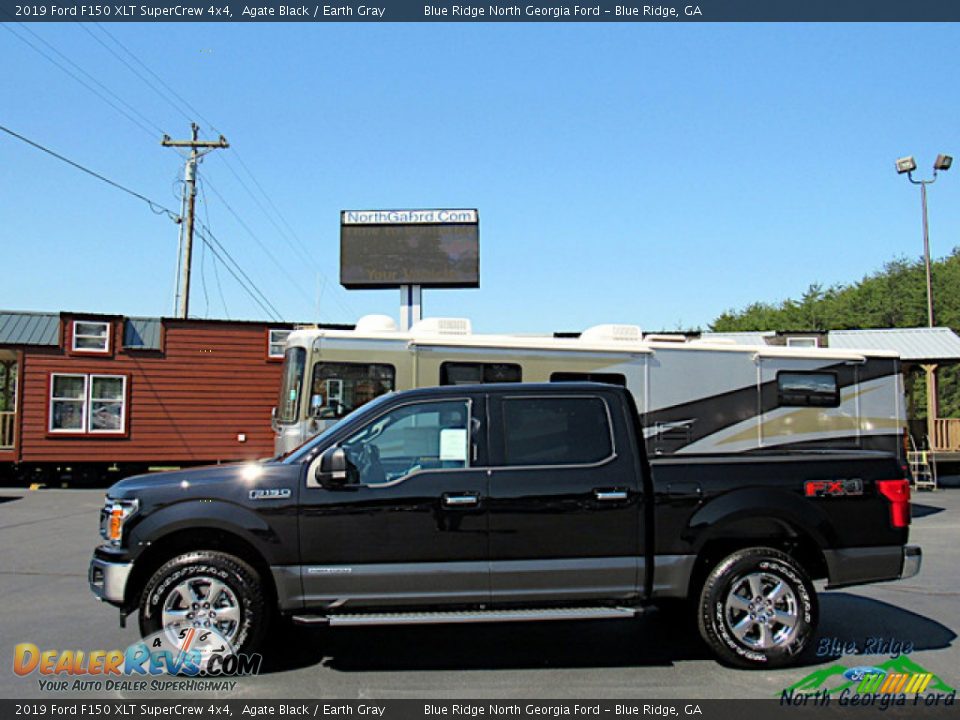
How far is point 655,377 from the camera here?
463 inches

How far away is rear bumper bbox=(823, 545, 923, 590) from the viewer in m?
5.32

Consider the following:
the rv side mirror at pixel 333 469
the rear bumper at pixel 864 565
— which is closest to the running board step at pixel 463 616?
the rv side mirror at pixel 333 469

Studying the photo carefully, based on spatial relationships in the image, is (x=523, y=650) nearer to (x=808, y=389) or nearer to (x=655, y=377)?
(x=655, y=377)

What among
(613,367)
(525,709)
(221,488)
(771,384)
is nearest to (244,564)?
(221,488)

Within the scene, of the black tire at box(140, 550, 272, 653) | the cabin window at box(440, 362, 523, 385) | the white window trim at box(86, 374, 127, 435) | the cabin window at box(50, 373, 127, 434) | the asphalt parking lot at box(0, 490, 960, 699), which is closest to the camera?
the asphalt parking lot at box(0, 490, 960, 699)

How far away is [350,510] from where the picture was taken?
5.05 m

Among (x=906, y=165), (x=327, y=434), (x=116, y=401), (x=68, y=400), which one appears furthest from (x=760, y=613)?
(x=906, y=165)

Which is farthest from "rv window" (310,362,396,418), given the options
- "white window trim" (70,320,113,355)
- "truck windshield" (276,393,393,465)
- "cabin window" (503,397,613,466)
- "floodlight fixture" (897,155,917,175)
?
"floodlight fixture" (897,155,917,175)

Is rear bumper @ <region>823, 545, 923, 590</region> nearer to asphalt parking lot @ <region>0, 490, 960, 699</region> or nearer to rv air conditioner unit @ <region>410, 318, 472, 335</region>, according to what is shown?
asphalt parking lot @ <region>0, 490, 960, 699</region>

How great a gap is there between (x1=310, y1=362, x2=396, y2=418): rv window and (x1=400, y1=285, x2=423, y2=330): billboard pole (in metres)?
9.27

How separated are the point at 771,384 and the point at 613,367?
272 cm

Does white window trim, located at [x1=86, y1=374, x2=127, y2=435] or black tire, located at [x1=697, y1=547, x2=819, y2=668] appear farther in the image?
white window trim, located at [x1=86, y1=374, x2=127, y2=435]

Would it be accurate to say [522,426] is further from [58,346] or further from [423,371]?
[58,346]

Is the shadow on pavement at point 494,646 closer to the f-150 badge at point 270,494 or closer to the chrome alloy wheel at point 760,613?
the chrome alloy wheel at point 760,613
